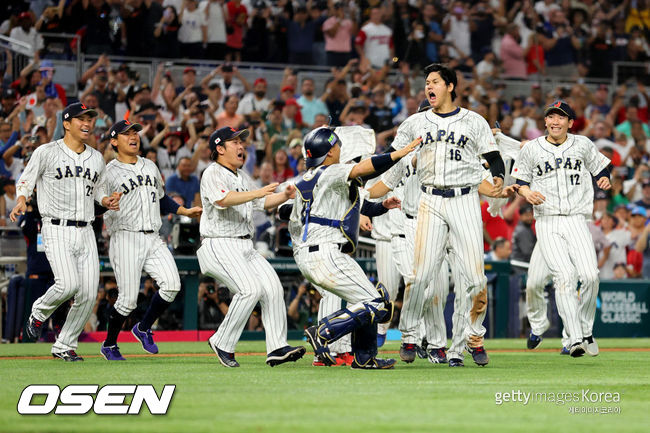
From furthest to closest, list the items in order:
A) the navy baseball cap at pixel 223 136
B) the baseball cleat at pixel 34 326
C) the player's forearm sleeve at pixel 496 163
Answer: the baseball cleat at pixel 34 326 < the navy baseball cap at pixel 223 136 < the player's forearm sleeve at pixel 496 163

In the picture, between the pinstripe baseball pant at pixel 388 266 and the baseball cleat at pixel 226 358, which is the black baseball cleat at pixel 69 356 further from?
the pinstripe baseball pant at pixel 388 266

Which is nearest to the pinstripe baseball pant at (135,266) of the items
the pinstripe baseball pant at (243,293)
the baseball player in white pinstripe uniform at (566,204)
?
the pinstripe baseball pant at (243,293)

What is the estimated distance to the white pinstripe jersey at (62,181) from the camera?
32.1ft

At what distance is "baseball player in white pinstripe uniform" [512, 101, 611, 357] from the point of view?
1020cm

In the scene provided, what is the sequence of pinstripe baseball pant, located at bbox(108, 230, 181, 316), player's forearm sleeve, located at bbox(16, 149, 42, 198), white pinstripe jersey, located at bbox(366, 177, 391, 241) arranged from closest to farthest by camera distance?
1. player's forearm sleeve, located at bbox(16, 149, 42, 198)
2. pinstripe baseball pant, located at bbox(108, 230, 181, 316)
3. white pinstripe jersey, located at bbox(366, 177, 391, 241)

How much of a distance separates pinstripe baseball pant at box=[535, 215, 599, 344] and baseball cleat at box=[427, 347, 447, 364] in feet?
4.24

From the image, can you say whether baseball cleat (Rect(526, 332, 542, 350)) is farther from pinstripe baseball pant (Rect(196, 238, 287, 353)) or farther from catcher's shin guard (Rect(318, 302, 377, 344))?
pinstripe baseball pant (Rect(196, 238, 287, 353))

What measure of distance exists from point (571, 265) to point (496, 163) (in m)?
1.80

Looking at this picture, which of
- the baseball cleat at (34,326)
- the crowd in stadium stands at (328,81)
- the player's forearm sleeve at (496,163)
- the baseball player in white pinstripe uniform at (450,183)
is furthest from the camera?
the crowd in stadium stands at (328,81)

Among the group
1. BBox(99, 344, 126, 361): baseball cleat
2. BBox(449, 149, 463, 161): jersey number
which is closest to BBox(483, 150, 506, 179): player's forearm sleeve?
BBox(449, 149, 463, 161): jersey number

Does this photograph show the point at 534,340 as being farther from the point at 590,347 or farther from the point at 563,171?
the point at 563,171

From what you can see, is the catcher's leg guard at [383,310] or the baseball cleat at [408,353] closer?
the catcher's leg guard at [383,310]

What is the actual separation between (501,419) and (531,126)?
49.4 ft

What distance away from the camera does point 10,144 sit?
1538cm
